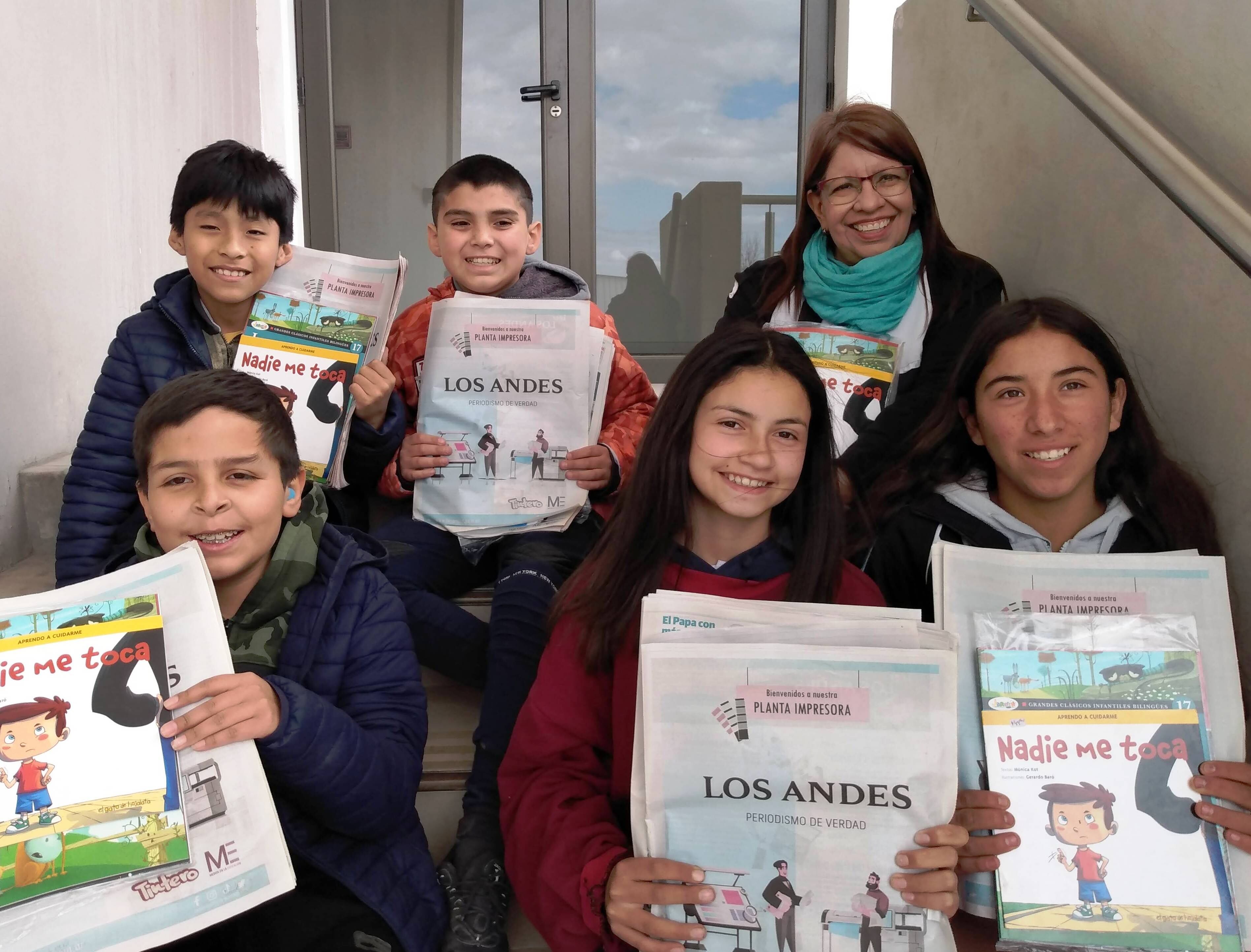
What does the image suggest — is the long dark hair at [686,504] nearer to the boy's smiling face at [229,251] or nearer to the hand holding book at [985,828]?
the hand holding book at [985,828]

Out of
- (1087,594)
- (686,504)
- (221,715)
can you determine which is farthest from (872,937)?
(221,715)

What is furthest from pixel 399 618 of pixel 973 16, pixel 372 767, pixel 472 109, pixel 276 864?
pixel 472 109

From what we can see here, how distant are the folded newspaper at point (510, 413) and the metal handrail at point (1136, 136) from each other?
931 mm

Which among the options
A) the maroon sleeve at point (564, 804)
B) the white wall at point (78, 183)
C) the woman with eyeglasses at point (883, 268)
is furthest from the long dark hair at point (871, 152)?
the white wall at point (78, 183)

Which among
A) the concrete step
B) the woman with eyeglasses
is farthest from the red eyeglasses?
the concrete step

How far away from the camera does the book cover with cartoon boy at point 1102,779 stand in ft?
3.62

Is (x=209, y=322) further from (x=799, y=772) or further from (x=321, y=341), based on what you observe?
(x=799, y=772)

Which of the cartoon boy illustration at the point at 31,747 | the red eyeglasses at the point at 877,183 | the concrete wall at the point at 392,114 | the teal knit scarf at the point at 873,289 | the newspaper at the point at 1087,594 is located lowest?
the cartoon boy illustration at the point at 31,747

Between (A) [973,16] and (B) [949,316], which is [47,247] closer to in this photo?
(B) [949,316]

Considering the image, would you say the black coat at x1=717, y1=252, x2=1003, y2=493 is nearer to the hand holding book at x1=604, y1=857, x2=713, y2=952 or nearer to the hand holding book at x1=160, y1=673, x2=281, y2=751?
the hand holding book at x1=604, y1=857, x2=713, y2=952

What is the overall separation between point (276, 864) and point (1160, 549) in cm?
130

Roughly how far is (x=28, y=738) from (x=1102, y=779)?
118cm

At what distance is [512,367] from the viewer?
6.37ft

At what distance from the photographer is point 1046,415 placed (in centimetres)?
153
